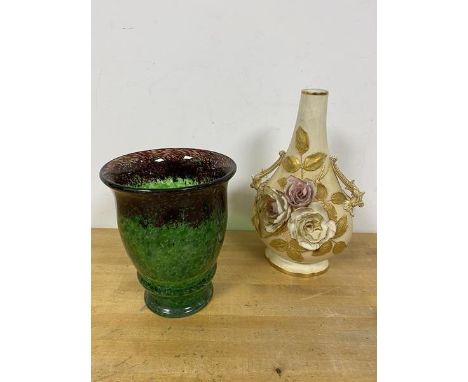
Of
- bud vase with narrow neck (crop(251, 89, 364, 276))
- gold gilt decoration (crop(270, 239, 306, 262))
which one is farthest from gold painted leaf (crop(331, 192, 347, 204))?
gold gilt decoration (crop(270, 239, 306, 262))

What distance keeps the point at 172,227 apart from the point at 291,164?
0.27 m

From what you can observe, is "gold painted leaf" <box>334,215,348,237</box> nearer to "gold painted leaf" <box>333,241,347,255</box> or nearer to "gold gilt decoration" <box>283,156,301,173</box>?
"gold painted leaf" <box>333,241,347,255</box>

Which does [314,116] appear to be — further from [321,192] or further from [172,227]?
[172,227]

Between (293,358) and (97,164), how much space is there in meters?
0.62

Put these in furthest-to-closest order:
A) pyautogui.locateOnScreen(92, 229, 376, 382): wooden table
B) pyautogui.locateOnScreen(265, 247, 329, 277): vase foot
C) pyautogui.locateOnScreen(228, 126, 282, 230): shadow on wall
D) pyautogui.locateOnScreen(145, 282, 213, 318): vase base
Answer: pyautogui.locateOnScreen(228, 126, 282, 230): shadow on wall
pyautogui.locateOnScreen(265, 247, 329, 277): vase foot
pyautogui.locateOnScreen(145, 282, 213, 318): vase base
pyautogui.locateOnScreen(92, 229, 376, 382): wooden table

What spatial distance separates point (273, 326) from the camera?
0.65 metres

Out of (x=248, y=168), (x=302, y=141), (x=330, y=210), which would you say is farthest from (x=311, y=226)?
(x=248, y=168)

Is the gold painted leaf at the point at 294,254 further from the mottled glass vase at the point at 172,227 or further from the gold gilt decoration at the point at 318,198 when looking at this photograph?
the mottled glass vase at the point at 172,227

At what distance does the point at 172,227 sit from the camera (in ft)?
1.99

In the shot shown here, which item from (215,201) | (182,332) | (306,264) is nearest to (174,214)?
(215,201)

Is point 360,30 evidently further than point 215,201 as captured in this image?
Yes

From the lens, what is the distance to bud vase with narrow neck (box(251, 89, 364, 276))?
0.74 m

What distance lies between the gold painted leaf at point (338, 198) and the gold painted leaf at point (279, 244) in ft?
0.39

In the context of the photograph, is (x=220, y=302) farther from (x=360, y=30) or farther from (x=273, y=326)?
(x=360, y=30)
